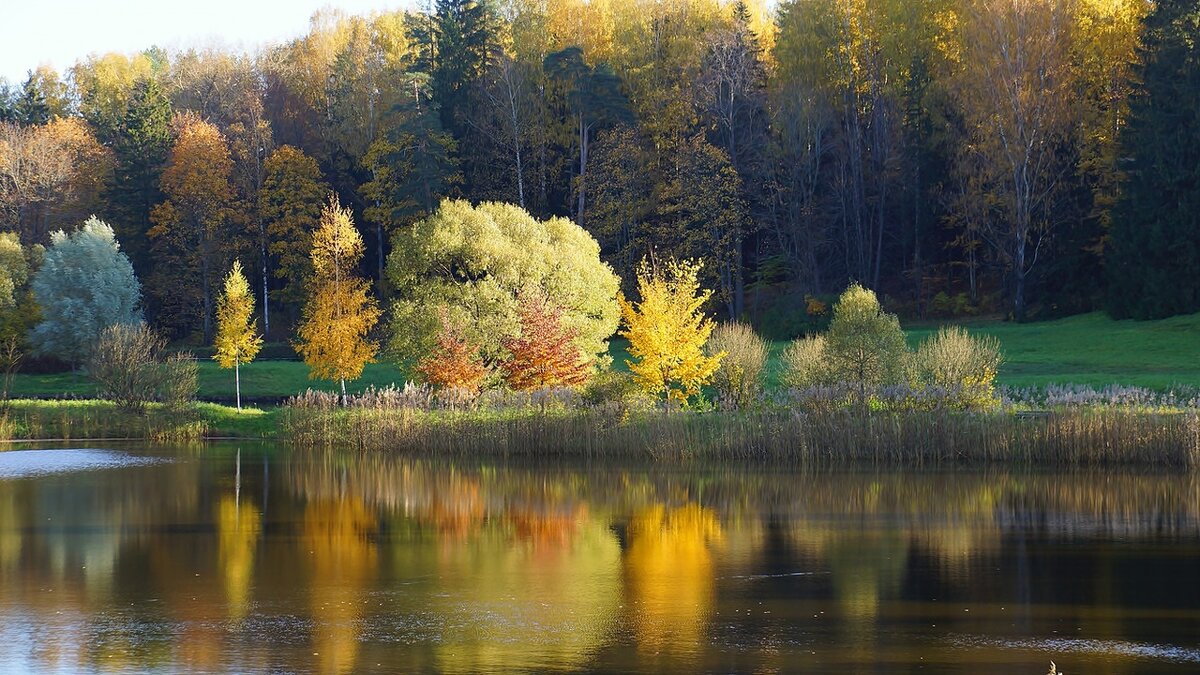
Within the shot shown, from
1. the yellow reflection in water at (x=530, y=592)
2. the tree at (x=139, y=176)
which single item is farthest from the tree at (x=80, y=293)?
the yellow reflection in water at (x=530, y=592)

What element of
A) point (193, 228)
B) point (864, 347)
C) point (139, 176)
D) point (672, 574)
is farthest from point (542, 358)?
point (139, 176)

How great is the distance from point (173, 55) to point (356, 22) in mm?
27347

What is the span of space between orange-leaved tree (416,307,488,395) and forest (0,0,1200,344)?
263 inches

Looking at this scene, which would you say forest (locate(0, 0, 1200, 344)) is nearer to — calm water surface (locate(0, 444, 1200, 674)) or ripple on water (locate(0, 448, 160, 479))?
ripple on water (locate(0, 448, 160, 479))

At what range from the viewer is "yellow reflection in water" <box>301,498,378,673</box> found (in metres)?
16.9

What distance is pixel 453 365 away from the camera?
146 ft

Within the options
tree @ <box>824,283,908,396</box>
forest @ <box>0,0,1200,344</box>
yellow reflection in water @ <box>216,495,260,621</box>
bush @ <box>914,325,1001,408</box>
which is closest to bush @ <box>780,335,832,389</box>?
tree @ <box>824,283,908,396</box>

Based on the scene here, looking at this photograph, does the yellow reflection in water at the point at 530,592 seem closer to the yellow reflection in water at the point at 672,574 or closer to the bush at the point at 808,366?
the yellow reflection in water at the point at 672,574

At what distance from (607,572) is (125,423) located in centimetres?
3097

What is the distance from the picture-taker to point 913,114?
222 ft

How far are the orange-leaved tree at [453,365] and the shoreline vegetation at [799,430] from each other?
53.4 inches

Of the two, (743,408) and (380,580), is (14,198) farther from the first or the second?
(380,580)

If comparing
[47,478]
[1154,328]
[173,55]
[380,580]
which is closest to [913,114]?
[1154,328]

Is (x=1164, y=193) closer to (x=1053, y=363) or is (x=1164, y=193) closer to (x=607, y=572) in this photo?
(x=1053, y=363)
